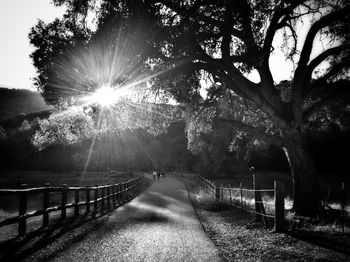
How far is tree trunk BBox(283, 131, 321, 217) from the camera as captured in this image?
1062 centimetres

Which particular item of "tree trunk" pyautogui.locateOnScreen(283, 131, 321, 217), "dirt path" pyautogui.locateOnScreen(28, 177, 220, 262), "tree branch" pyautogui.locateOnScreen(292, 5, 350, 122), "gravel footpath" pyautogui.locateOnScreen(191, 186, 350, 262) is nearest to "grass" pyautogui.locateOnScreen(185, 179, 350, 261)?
"gravel footpath" pyautogui.locateOnScreen(191, 186, 350, 262)

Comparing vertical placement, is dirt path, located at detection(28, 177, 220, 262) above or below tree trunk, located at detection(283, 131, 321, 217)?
below

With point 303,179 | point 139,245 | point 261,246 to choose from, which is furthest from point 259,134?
point 139,245

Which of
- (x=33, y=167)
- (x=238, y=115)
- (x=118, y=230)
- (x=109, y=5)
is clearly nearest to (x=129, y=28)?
(x=109, y=5)

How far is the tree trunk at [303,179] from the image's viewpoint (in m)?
10.6

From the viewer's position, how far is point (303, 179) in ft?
35.5

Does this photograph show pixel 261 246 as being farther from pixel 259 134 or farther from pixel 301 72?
pixel 301 72

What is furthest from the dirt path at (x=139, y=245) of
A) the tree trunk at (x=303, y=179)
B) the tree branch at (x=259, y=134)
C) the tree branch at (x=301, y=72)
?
the tree branch at (x=301, y=72)

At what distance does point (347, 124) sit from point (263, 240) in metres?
12.2

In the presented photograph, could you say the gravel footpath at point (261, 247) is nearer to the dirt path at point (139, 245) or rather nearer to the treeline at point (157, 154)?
the dirt path at point (139, 245)

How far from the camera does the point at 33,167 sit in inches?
3593

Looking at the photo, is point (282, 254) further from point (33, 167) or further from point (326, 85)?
point (33, 167)

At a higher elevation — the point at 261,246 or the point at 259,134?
the point at 259,134

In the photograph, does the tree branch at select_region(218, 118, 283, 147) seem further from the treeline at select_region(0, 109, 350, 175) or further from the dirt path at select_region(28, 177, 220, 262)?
the treeline at select_region(0, 109, 350, 175)
